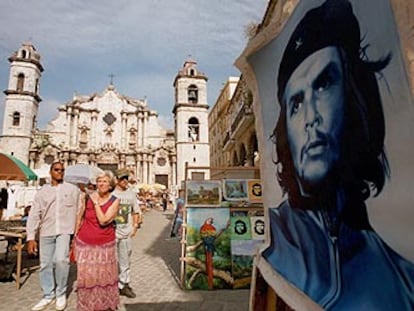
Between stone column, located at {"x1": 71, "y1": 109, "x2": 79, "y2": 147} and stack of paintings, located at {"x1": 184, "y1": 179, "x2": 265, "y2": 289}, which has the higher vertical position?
stone column, located at {"x1": 71, "y1": 109, "x2": 79, "y2": 147}

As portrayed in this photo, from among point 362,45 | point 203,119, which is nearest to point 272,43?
point 362,45

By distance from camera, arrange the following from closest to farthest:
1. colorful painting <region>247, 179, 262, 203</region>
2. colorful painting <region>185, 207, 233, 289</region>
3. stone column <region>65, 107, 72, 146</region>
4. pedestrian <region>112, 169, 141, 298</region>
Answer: pedestrian <region>112, 169, 141, 298</region>, colorful painting <region>185, 207, 233, 289</region>, colorful painting <region>247, 179, 262, 203</region>, stone column <region>65, 107, 72, 146</region>

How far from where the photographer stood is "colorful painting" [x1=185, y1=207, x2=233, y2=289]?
186 inches

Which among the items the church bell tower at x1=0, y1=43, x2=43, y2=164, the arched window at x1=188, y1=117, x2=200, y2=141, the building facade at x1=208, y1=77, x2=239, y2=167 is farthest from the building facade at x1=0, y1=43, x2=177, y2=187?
the building facade at x1=208, y1=77, x2=239, y2=167

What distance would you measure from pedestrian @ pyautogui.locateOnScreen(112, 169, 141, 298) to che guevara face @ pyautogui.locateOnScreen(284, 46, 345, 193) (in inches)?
138

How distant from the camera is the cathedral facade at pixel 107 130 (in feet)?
103

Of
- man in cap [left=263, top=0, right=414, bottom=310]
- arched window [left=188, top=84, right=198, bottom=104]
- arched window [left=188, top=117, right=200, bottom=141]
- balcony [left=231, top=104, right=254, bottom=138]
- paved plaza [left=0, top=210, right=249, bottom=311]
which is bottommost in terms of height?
paved plaza [left=0, top=210, right=249, bottom=311]

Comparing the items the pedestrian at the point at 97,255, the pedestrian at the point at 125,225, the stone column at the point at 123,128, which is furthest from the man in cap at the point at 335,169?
the stone column at the point at 123,128

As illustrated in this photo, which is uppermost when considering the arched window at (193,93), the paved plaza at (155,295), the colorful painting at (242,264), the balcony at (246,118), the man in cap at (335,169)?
the arched window at (193,93)

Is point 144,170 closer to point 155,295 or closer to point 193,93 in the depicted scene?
point 193,93

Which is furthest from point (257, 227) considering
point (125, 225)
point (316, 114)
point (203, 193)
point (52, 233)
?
point (316, 114)

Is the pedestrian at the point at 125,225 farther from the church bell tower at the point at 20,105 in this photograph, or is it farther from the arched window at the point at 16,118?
the arched window at the point at 16,118

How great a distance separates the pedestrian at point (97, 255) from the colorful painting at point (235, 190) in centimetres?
232

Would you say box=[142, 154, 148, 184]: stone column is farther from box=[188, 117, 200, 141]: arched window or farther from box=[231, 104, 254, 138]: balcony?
box=[231, 104, 254, 138]: balcony
